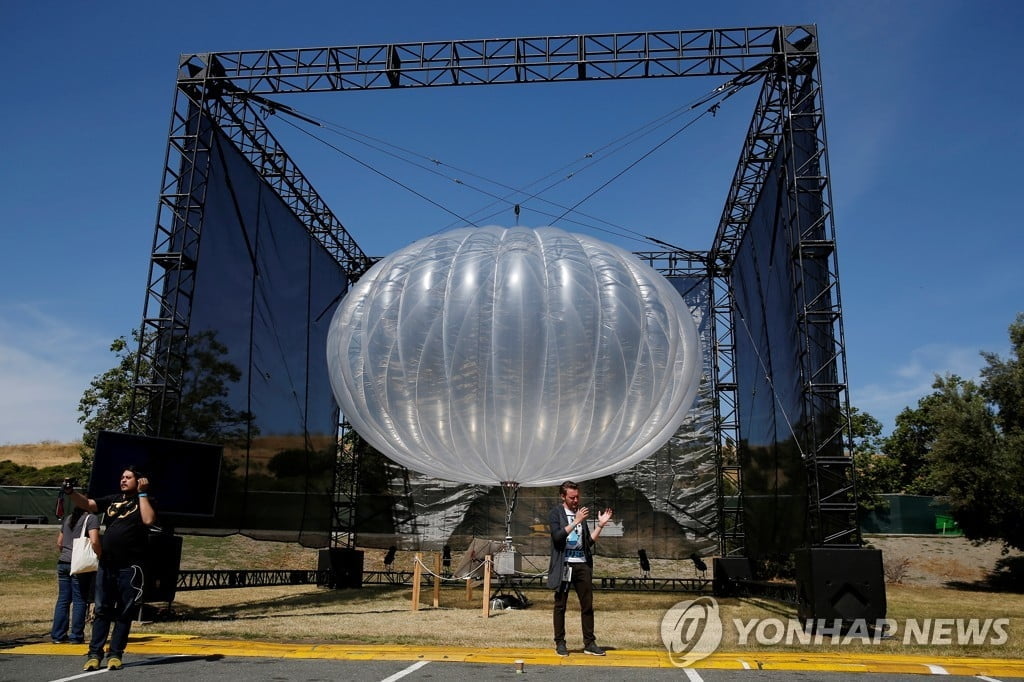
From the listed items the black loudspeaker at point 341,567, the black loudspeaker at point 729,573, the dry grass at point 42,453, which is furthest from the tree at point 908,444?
the dry grass at point 42,453

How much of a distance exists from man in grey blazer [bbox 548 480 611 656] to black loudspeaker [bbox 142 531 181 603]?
651 cm

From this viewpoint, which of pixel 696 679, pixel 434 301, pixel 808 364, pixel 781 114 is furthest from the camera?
pixel 781 114

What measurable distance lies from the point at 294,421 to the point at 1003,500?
2016 cm

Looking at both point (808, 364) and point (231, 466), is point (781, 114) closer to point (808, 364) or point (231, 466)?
point (808, 364)

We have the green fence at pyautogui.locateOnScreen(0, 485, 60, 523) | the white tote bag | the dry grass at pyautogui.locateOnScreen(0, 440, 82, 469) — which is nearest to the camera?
the white tote bag

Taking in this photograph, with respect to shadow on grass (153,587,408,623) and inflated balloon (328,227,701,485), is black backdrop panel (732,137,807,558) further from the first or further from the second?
shadow on grass (153,587,408,623)

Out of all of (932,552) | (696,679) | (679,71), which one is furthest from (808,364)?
(932,552)

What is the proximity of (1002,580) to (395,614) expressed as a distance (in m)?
22.3

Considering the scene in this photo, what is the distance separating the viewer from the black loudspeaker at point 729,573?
19.4m

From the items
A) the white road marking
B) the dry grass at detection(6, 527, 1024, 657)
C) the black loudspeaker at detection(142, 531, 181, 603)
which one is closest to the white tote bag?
the dry grass at detection(6, 527, 1024, 657)

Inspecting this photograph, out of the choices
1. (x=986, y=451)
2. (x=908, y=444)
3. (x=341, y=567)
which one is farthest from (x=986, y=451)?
(x=908, y=444)

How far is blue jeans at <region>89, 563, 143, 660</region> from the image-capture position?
625cm

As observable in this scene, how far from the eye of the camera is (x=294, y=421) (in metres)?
18.9

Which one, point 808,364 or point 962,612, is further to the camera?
point 962,612
